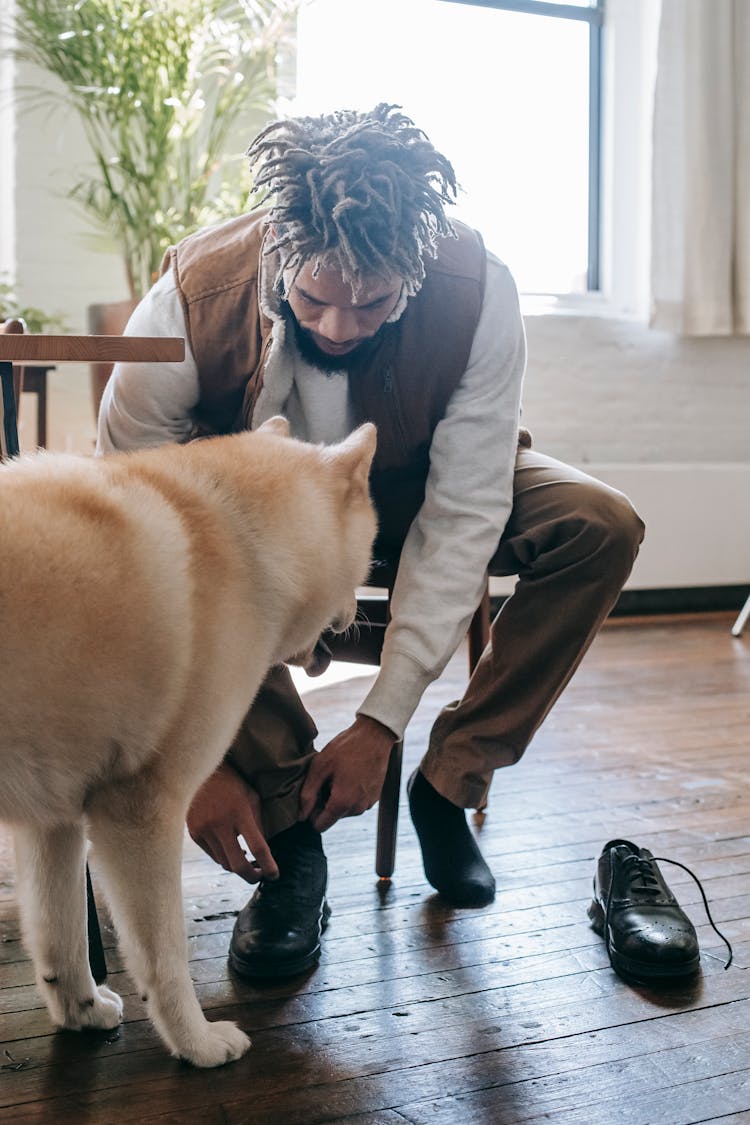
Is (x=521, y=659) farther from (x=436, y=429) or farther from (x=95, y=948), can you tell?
(x=95, y=948)

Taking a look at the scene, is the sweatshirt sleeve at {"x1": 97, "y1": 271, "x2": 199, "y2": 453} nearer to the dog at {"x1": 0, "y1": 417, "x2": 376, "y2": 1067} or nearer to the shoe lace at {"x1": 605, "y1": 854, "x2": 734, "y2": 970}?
the dog at {"x1": 0, "y1": 417, "x2": 376, "y2": 1067}

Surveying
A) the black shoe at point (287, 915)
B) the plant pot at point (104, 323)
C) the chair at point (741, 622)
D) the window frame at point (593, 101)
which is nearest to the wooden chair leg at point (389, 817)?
the black shoe at point (287, 915)

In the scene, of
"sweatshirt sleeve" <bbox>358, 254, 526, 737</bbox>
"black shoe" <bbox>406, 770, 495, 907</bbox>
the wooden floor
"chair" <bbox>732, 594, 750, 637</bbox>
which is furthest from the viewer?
"chair" <bbox>732, 594, 750, 637</bbox>

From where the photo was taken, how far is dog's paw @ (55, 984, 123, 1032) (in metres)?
1.15

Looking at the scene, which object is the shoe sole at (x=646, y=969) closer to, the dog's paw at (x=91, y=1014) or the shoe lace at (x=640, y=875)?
the shoe lace at (x=640, y=875)

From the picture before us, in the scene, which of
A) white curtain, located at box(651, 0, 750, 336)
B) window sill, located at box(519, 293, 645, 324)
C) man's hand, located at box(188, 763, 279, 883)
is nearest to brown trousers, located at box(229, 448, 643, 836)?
man's hand, located at box(188, 763, 279, 883)

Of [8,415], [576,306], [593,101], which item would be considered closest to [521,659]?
[8,415]

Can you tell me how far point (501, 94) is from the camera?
3.98 m

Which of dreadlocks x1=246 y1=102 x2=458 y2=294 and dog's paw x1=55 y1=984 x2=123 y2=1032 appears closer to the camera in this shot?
dog's paw x1=55 y1=984 x2=123 y2=1032

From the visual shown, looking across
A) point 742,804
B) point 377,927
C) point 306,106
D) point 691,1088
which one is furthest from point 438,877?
point 306,106

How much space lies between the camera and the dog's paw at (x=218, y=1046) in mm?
1074

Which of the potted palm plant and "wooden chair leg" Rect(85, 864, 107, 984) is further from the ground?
the potted palm plant

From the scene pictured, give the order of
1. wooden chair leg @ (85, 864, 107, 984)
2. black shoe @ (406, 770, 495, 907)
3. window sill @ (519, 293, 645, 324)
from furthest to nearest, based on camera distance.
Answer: window sill @ (519, 293, 645, 324) < black shoe @ (406, 770, 495, 907) < wooden chair leg @ (85, 864, 107, 984)

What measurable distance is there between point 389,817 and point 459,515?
0.45 metres
